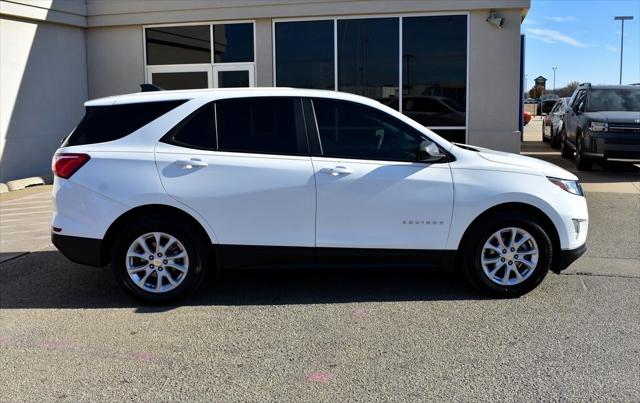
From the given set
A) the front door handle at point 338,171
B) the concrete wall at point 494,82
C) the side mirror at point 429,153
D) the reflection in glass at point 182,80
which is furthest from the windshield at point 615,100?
the front door handle at point 338,171

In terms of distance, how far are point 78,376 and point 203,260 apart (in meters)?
1.53

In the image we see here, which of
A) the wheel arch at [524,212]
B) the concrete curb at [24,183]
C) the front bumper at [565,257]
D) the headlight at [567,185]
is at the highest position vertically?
the headlight at [567,185]

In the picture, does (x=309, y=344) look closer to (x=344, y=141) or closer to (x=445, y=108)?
(x=344, y=141)

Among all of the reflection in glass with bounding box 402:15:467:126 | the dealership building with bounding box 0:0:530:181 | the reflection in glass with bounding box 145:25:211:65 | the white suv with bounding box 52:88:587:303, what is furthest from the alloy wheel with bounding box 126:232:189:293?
the reflection in glass with bounding box 145:25:211:65

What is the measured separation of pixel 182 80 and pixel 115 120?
8.75 meters

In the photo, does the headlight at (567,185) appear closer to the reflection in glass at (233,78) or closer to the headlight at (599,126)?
the headlight at (599,126)

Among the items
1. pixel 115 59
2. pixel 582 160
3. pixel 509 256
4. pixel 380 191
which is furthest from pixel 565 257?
pixel 115 59

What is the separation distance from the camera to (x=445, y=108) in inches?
495

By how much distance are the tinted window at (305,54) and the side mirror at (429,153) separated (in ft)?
26.2

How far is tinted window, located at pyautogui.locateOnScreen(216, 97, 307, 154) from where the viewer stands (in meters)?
5.27

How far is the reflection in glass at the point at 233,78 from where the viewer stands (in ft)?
43.8

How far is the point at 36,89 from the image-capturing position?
12.8m

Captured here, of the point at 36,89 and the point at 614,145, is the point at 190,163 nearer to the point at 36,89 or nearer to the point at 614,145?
the point at 36,89

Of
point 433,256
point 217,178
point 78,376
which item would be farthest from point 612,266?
point 78,376
